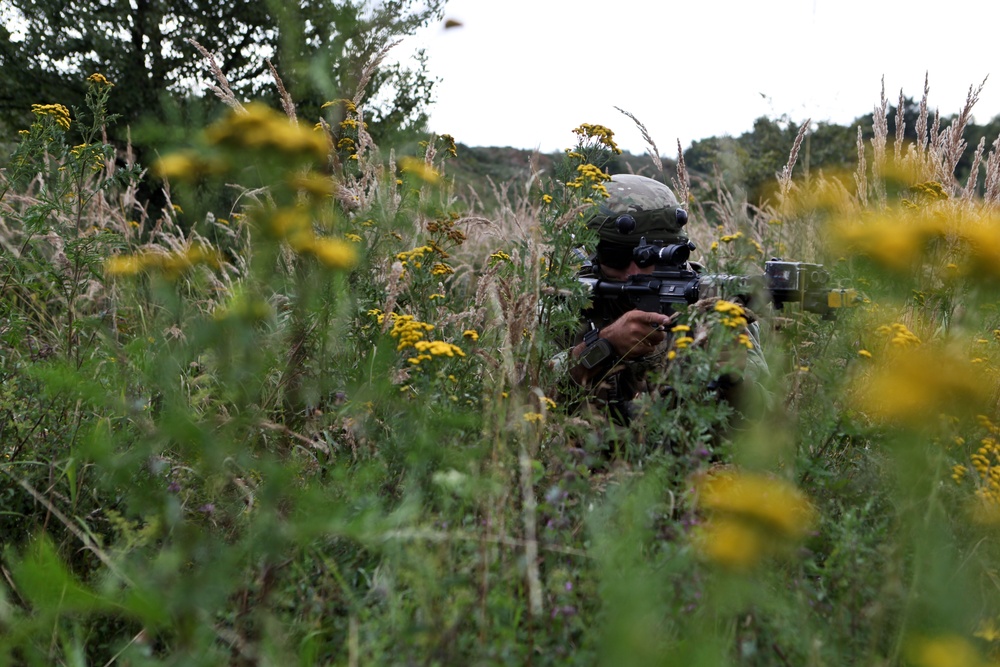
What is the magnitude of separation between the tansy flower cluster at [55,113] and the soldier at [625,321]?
5.12ft

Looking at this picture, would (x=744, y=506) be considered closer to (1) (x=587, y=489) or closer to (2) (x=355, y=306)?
(1) (x=587, y=489)

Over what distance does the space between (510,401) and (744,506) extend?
74 cm

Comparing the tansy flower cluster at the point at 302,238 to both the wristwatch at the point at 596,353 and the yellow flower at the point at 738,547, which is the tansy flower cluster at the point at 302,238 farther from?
the wristwatch at the point at 596,353

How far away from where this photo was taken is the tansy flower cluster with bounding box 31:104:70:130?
6.48 feet

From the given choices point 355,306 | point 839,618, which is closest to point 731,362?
point 839,618

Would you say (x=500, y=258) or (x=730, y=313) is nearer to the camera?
(x=730, y=313)

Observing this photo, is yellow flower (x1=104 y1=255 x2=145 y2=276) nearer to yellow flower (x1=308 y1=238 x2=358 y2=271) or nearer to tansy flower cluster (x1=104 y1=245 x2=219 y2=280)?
tansy flower cluster (x1=104 y1=245 x2=219 y2=280)

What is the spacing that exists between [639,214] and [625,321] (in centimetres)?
58

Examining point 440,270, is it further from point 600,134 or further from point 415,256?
point 600,134

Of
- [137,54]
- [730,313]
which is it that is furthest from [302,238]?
[137,54]

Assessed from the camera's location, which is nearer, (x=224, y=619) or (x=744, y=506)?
(x=744, y=506)

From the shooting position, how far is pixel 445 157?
8.09 feet

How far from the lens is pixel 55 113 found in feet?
6.66

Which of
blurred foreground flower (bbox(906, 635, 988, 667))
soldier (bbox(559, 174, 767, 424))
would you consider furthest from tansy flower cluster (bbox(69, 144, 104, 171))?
blurred foreground flower (bbox(906, 635, 988, 667))
